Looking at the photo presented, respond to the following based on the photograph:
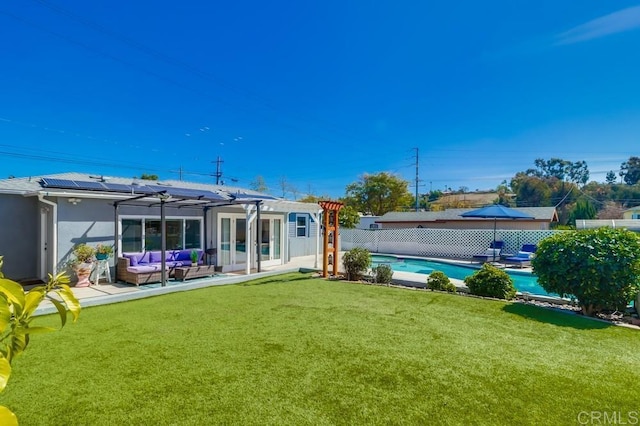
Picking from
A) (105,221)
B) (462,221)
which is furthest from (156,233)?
(462,221)

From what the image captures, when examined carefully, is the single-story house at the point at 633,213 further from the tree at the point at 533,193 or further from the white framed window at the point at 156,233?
the white framed window at the point at 156,233

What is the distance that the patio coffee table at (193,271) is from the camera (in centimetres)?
1131

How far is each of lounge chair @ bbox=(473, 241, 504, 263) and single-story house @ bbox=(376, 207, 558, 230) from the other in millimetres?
3155

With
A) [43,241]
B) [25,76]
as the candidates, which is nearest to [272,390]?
[43,241]

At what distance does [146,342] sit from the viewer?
17.7 feet

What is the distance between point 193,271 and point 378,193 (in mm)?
30794

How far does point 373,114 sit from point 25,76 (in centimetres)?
2230

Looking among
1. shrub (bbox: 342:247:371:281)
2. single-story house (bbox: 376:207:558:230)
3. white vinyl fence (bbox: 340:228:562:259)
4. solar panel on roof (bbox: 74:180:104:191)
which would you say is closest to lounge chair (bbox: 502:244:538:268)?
white vinyl fence (bbox: 340:228:562:259)

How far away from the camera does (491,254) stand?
720 inches

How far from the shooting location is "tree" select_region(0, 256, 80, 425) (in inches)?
35.9

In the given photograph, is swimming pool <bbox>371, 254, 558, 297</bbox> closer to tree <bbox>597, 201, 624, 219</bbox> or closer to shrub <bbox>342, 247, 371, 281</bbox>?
shrub <bbox>342, 247, 371, 281</bbox>

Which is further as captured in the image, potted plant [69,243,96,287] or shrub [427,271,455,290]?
potted plant [69,243,96,287]

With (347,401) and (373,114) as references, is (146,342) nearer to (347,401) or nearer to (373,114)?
(347,401)

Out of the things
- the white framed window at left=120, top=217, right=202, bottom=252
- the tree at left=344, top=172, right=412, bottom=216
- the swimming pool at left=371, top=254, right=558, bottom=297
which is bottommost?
the swimming pool at left=371, top=254, right=558, bottom=297
